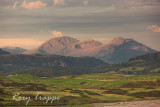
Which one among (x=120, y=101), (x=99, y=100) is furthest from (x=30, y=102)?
(x=120, y=101)

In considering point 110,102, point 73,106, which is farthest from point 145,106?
point 73,106

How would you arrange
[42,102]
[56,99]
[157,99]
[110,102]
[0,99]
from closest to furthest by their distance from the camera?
[0,99] → [42,102] → [56,99] → [110,102] → [157,99]

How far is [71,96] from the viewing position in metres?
186

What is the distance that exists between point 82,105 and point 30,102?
99.7 ft

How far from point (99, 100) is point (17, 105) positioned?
59292mm

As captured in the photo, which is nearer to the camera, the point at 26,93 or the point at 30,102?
the point at 30,102

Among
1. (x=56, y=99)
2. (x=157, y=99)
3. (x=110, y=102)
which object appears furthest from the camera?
(x=157, y=99)

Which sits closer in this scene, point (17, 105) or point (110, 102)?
point (17, 105)

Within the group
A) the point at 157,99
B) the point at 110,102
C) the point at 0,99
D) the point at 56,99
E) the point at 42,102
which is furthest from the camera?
the point at 157,99

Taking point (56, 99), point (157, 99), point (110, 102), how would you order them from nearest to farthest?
1. point (56, 99)
2. point (110, 102)
3. point (157, 99)

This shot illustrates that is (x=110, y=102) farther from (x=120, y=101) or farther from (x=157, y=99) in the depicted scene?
(x=157, y=99)

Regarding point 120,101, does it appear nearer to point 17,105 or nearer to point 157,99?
point 157,99

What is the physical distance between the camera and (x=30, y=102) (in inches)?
6334

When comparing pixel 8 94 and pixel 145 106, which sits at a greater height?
pixel 8 94
